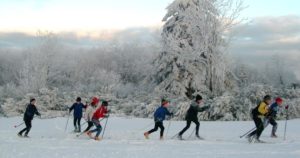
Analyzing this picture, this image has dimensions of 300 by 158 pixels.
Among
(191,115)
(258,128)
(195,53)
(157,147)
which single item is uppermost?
(195,53)

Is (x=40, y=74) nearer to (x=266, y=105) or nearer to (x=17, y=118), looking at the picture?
(x=17, y=118)

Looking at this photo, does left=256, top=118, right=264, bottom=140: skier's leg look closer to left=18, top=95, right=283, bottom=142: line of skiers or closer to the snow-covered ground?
left=18, top=95, right=283, bottom=142: line of skiers

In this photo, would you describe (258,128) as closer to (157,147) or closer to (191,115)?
(191,115)

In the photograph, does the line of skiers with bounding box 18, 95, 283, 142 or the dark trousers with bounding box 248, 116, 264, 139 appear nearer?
the dark trousers with bounding box 248, 116, 264, 139

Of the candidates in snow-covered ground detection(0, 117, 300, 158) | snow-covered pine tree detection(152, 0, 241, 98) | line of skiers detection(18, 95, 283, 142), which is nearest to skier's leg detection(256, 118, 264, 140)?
line of skiers detection(18, 95, 283, 142)

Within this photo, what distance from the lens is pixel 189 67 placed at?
3247 centimetres

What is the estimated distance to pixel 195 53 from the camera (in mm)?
32094

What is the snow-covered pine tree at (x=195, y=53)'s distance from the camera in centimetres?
3206

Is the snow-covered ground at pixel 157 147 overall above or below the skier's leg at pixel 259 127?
below

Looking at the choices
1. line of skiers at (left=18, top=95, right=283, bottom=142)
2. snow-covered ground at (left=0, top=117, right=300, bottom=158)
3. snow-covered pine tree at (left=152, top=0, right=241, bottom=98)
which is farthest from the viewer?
snow-covered pine tree at (left=152, top=0, right=241, bottom=98)

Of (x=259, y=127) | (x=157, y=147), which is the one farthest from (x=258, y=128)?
(x=157, y=147)

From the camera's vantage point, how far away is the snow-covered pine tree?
32062 mm

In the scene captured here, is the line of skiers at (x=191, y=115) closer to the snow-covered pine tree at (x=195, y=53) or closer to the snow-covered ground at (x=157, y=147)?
the snow-covered ground at (x=157, y=147)

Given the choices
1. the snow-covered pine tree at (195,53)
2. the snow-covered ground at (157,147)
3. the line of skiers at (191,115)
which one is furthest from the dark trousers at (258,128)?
the snow-covered pine tree at (195,53)
